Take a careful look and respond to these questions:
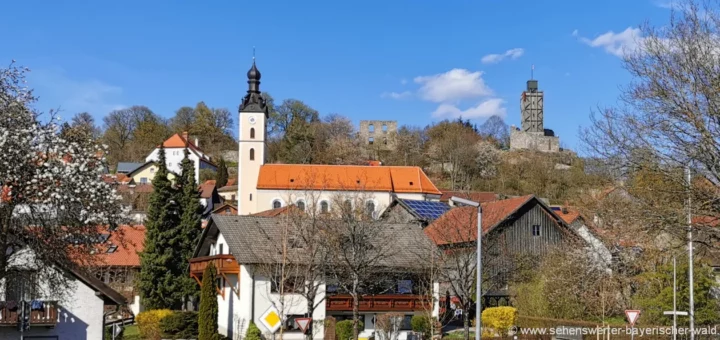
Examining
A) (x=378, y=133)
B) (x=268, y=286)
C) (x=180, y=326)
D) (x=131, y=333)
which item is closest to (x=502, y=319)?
(x=268, y=286)

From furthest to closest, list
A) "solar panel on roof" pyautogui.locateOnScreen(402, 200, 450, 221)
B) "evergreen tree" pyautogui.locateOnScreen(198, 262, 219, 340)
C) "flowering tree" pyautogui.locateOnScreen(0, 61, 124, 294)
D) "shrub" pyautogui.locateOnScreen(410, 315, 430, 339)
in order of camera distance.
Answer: "solar panel on roof" pyautogui.locateOnScreen(402, 200, 450, 221) → "shrub" pyautogui.locateOnScreen(410, 315, 430, 339) → "evergreen tree" pyautogui.locateOnScreen(198, 262, 219, 340) → "flowering tree" pyautogui.locateOnScreen(0, 61, 124, 294)

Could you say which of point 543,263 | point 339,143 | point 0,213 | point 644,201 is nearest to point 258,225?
point 543,263

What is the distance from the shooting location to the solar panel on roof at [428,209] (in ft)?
176

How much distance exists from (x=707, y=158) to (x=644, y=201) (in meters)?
1.70

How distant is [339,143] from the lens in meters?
121

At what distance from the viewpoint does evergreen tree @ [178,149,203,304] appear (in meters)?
45.8

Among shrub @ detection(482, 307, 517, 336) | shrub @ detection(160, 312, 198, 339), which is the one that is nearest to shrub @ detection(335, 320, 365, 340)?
shrub @ detection(482, 307, 517, 336)

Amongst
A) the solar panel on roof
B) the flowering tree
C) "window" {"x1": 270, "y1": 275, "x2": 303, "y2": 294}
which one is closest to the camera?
the flowering tree

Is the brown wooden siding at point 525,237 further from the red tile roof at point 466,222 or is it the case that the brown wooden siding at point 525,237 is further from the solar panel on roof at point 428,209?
the solar panel on roof at point 428,209

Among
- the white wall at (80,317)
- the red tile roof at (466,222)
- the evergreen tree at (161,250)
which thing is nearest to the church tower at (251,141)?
the evergreen tree at (161,250)

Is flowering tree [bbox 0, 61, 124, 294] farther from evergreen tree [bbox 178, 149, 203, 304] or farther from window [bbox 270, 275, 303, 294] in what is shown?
evergreen tree [bbox 178, 149, 203, 304]

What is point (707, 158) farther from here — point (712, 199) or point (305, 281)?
point (305, 281)

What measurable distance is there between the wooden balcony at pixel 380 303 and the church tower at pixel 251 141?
50.9 metres

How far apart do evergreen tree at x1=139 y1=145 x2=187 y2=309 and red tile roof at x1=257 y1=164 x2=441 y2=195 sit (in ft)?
125
